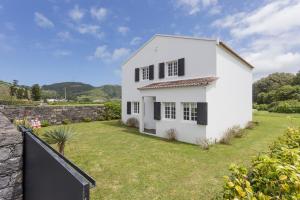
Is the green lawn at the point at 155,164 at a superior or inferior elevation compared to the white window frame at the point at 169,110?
inferior

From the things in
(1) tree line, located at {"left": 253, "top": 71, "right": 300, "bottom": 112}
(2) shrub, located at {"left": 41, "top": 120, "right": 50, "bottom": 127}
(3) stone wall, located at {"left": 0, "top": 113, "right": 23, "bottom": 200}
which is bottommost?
(2) shrub, located at {"left": 41, "top": 120, "right": 50, "bottom": 127}

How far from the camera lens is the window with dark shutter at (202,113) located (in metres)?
11.2

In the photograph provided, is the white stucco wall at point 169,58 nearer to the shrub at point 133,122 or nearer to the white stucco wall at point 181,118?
the shrub at point 133,122

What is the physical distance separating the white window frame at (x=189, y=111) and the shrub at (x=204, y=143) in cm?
141

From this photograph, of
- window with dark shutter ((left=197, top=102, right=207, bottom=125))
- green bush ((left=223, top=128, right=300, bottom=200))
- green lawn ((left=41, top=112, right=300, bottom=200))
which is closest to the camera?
green bush ((left=223, top=128, right=300, bottom=200))

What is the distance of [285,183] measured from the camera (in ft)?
5.77

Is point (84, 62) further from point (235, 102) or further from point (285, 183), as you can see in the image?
point (285, 183)

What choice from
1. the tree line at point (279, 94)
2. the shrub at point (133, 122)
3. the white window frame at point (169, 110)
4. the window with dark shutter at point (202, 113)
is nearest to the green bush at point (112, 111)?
the shrub at point (133, 122)

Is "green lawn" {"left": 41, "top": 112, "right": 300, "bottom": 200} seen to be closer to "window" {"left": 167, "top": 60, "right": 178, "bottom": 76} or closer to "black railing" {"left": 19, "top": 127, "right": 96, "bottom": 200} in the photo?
"black railing" {"left": 19, "top": 127, "right": 96, "bottom": 200}

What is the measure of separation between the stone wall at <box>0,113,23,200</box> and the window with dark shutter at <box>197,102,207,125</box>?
949cm

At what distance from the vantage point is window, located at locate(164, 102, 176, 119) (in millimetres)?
13341

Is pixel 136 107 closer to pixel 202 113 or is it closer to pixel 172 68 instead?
pixel 172 68

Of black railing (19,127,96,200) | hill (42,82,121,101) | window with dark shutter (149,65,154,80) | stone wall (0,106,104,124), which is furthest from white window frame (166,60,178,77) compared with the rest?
hill (42,82,121,101)

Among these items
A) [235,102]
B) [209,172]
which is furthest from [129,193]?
[235,102]
